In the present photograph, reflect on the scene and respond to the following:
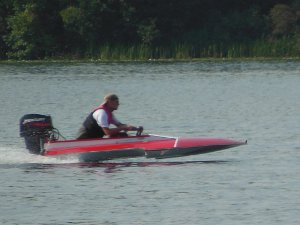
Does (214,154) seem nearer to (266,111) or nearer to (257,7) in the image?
(266,111)

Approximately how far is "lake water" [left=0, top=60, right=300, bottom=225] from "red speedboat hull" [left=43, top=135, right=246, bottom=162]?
257mm

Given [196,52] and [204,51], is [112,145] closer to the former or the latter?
[196,52]

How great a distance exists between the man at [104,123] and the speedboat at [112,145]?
0.20 metres

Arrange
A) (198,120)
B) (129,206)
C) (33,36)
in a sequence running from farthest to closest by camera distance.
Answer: (33,36) → (198,120) → (129,206)

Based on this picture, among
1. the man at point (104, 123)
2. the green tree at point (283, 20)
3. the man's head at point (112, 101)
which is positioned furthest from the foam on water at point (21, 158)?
the green tree at point (283, 20)

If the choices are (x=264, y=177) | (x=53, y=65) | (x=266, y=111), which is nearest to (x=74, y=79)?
(x=53, y=65)

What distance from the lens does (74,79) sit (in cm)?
6850

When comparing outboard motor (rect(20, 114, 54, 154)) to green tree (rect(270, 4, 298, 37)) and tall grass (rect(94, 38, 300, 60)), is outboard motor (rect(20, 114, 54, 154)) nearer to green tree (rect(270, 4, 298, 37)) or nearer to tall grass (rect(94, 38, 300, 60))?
tall grass (rect(94, 38, 300, 60))

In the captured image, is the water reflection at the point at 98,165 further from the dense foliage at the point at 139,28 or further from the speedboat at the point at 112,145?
the dense foliage at the point at 139,28

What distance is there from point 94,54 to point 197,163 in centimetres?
5864

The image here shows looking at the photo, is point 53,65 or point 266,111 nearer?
point 266,111

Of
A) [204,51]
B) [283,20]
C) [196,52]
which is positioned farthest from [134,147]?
[283,20]

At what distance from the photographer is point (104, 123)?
100ft

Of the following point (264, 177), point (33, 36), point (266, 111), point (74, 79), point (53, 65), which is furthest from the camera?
point (33, 36)
